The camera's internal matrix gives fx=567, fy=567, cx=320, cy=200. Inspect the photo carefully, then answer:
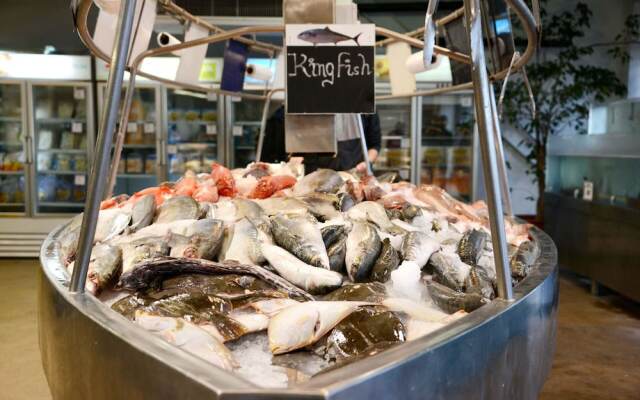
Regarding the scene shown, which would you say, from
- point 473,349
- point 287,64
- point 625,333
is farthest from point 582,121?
point 473,349

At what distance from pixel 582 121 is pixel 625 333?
441 centimetres

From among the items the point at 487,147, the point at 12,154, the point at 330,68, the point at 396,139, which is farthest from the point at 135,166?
the point at 487,147

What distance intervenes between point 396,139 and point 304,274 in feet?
18.8

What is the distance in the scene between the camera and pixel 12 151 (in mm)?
6715

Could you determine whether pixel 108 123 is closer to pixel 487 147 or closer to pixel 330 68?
pixel 487 147

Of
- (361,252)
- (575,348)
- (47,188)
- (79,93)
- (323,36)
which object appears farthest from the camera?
(47,188)

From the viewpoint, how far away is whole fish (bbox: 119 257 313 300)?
49.3 inches

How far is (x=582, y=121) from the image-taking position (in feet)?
24.8

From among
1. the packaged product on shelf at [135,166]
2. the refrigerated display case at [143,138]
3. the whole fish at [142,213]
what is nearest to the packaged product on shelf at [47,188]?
the refrigerated display case at [143,138]

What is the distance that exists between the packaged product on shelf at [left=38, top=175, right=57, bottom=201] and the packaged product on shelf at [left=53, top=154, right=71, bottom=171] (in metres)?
0.15

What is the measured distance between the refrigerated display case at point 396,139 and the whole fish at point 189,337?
233 inches

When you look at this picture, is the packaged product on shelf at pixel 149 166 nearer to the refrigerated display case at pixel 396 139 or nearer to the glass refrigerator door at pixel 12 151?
the glass refrigerator door at pixel 12 151

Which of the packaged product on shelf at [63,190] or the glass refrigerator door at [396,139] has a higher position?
the glass refrigerator door at [396,139]

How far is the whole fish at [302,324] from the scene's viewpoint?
38.9 inches
